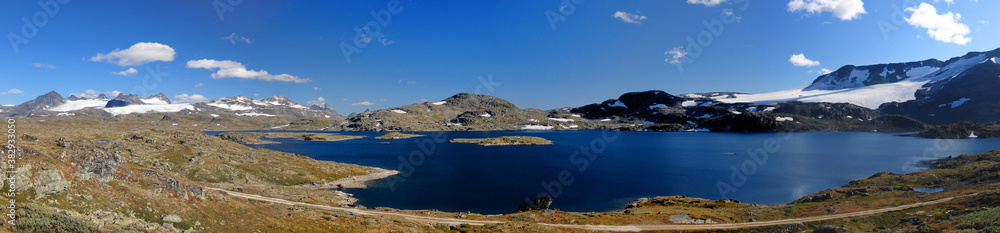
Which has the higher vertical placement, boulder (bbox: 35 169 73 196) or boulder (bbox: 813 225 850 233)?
boulder (bbox: 35 169 73 196)

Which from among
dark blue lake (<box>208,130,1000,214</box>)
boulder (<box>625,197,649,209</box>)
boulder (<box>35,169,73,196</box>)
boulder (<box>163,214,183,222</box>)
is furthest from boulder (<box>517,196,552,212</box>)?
boulder (<box>35,169,73,196</box>)

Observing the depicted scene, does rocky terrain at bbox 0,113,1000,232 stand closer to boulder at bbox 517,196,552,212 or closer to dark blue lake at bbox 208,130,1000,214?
boulder at bbox 517,196,552,212

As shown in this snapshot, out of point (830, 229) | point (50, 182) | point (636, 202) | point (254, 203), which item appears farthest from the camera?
point (636, 202)

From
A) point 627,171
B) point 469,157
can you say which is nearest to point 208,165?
point 469,157

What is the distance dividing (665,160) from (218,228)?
13477 cm

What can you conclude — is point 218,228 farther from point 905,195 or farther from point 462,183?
point 905,195

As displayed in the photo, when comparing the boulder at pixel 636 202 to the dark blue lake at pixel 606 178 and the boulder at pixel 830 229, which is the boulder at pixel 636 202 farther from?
the boulder at pixel 830 229

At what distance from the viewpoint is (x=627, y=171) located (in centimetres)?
11069

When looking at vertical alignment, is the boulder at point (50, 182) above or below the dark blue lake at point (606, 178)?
above

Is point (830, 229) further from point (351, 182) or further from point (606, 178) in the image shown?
point (351, 182)

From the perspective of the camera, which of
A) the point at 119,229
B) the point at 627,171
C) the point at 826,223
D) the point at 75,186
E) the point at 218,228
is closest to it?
the point at 119,229

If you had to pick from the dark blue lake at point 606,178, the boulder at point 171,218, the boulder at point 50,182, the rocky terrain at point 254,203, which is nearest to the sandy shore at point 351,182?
the rocky terrain at point 254,203

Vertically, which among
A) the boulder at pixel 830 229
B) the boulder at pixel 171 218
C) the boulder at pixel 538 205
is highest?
the boulder at pixel 171 218

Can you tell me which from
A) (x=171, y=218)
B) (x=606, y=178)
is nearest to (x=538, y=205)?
(x=606, y=178)
